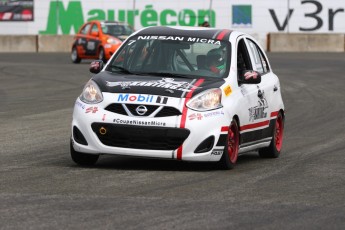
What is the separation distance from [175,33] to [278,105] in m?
1.66

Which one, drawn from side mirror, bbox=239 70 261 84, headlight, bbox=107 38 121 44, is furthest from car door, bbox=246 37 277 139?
headlight, bbox=107 38 121 44

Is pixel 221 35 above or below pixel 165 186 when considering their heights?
above

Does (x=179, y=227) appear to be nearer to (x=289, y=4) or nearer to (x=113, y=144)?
(x=113, y=144)

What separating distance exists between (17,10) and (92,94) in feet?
149

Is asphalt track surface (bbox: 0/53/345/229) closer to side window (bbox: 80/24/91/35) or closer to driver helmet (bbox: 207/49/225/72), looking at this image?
driver helmet (bbox: 207/49/225/72)

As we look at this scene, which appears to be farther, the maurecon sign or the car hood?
the maurecon sign

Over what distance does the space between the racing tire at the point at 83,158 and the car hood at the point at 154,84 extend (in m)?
0.67

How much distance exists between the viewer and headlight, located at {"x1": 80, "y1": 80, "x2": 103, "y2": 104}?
12008 millimetres

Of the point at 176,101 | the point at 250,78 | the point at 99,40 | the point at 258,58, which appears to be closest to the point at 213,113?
the point at 176,101

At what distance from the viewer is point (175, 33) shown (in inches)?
525

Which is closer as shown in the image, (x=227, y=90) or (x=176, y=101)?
(x=176, y=101)

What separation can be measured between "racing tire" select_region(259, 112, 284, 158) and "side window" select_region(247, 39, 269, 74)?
592 millimetres

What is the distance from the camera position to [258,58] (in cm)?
1402

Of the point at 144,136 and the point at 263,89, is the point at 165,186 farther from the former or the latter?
the point at 263,89
